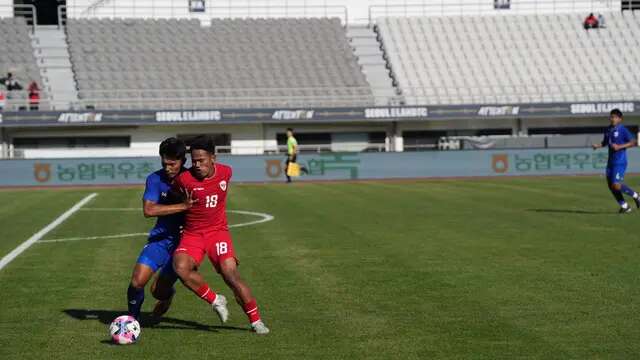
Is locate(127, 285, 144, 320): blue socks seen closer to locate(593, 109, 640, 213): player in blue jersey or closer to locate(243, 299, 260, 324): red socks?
locate(243, 299, 260, 324): red socks

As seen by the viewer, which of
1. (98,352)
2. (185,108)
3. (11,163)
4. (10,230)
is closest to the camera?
(98,352)

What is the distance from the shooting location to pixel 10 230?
63.1 ft

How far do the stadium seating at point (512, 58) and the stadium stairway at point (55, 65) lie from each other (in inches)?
703

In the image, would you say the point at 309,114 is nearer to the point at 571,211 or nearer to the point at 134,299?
the point at 571,211

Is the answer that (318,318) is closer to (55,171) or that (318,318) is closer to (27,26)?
(55,171)

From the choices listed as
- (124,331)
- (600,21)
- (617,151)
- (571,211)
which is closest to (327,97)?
(600,21)

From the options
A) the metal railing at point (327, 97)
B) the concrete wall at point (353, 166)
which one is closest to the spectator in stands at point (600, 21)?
the metal railing at point (327, 97)

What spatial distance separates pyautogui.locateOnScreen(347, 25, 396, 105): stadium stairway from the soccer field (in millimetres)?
31732

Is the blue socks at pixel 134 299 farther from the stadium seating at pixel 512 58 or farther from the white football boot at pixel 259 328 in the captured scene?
the stadium seating at pixel 512 58

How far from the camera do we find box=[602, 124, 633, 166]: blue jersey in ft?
66.4

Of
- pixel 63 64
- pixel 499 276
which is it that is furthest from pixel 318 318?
pixel 63 64

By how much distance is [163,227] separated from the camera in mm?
9125

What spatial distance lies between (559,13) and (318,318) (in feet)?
183

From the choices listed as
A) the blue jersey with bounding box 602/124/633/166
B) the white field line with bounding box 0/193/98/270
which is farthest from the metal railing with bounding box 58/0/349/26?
the blue jersey with bounding box 602/124/633/166
